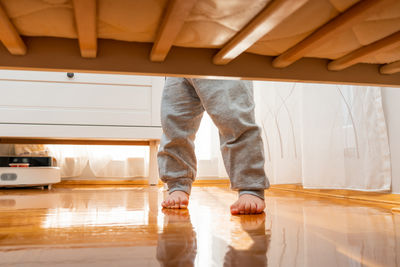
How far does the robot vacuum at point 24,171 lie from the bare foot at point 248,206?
1.30m

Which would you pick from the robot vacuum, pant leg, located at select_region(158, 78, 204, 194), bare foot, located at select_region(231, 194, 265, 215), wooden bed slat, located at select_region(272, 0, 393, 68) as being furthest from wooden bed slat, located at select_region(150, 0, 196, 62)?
the robot vacuum

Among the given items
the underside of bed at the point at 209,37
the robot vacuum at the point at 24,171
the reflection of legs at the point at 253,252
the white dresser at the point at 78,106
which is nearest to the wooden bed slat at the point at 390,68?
the underside of bed at the point at 209,37

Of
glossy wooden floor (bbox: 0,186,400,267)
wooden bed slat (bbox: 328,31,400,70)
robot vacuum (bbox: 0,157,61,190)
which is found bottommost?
glossy wooden floor (bbox: 0,186,400,267)

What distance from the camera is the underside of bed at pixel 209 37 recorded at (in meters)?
0.33

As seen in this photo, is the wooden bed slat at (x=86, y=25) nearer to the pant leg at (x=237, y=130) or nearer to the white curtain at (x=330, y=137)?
the pant leg at (x=237, y=130)

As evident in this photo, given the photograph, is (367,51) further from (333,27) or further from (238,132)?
(238,132)

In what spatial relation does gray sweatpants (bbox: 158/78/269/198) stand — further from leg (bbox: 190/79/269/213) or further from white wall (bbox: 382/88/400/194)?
white wall (bbox: 382/88/400/194)

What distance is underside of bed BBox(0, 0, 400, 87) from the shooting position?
0.33 metres

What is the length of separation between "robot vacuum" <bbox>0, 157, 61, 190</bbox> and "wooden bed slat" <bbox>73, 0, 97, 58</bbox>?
1.50m

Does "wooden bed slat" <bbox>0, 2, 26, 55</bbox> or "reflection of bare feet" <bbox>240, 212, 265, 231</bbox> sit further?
"reflection of bare feet" <bbox>240, 212, 265, 231</bbox>

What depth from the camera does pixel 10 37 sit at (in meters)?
0.37

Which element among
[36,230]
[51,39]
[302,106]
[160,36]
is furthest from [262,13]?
[302,106]

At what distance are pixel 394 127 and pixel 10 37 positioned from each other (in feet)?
3.27

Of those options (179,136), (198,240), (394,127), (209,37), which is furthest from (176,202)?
(394,127)
